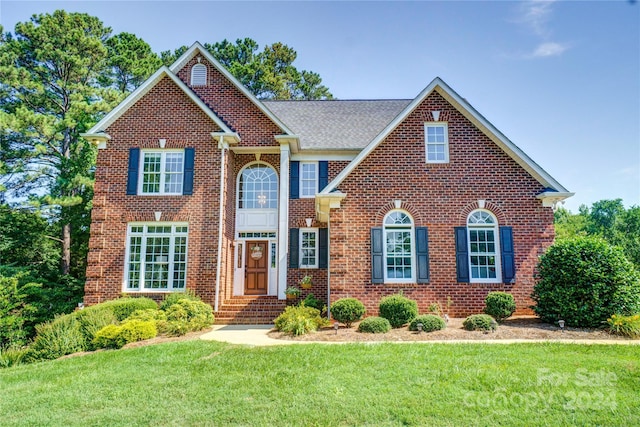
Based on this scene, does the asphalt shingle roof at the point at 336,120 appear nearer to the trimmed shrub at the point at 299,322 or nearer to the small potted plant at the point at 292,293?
the small potted plant at the point at 292,293

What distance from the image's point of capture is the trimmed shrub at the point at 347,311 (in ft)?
36.1

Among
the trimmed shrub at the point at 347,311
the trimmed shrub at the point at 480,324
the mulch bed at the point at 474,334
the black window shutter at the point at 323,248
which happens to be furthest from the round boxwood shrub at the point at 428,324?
the black window shutter at the point at 323,248

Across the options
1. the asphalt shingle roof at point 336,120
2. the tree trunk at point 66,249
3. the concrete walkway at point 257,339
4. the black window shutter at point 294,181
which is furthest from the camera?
the tree trunk at point 66,249

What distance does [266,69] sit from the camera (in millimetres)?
31578

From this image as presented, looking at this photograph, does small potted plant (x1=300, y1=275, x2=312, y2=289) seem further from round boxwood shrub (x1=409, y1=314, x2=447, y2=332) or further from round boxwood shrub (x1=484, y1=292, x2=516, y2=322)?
round boxwood shrub (x1=484, y1=292, x2=516, y2=322)

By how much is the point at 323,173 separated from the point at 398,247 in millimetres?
5148

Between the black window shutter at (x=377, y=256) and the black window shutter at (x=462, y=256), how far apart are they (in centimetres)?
228

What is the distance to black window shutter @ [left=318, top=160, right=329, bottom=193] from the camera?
640 inches

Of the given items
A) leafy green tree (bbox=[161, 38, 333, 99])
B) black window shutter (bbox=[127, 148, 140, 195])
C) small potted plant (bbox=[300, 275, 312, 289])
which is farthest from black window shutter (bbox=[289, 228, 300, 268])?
leafy green tree (bbox=[161, 38, 333, 99])

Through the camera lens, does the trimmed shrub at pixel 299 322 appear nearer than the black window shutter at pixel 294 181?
Yes

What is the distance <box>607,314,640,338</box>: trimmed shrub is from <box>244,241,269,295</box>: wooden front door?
430 inches

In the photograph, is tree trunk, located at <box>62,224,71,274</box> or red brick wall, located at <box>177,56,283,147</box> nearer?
red brick wall, located at <box>177,56,283,147</box>

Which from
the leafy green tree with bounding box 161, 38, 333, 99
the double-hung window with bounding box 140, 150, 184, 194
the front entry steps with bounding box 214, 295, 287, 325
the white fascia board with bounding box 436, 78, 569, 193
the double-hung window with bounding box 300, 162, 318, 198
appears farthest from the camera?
the leafy green tree with bounding box 161, 38, 333, 99

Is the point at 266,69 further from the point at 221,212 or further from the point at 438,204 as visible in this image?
the point at 438,204
